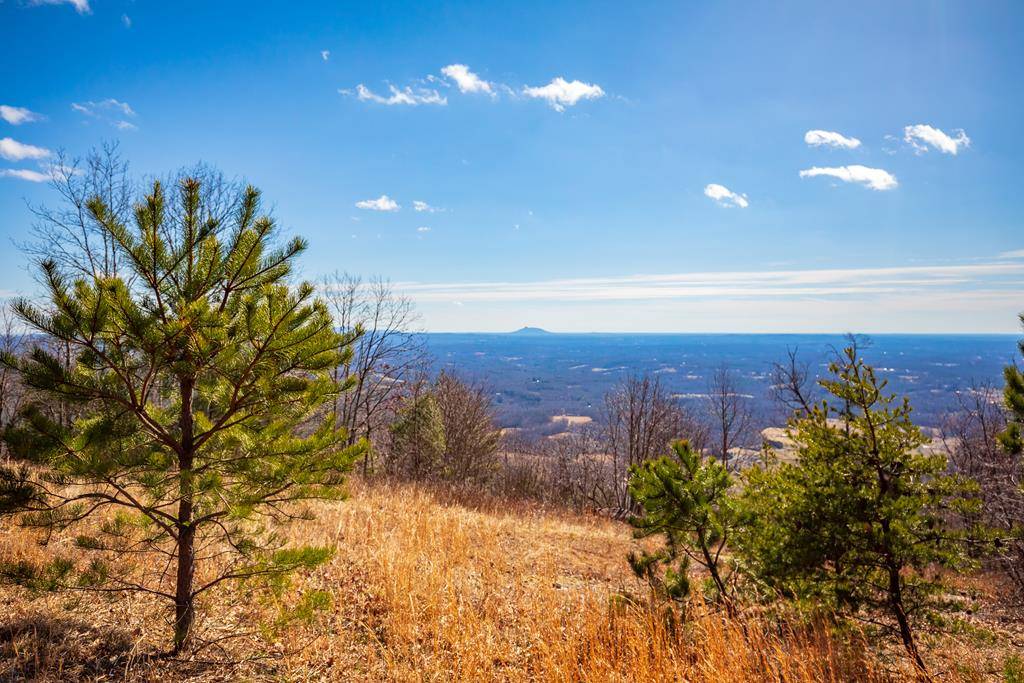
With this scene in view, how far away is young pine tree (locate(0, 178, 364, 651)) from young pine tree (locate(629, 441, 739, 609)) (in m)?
2.66

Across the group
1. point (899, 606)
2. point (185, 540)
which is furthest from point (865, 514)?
point (185, 540)

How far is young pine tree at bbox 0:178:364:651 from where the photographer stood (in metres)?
2.79

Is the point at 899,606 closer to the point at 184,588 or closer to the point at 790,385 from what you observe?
the point at 184,588

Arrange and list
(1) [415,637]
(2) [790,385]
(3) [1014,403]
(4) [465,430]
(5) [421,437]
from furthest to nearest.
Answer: (4) [465,430]
(5) [421,437]
(2) [790,385]
(1) [415,637]
(3) [1014,403]

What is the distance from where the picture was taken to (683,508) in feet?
14.3

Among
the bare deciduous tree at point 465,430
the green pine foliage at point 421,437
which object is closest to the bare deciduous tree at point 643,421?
the bare deciduous tree at point 465,430

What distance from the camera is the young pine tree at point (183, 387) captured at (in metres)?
2.79

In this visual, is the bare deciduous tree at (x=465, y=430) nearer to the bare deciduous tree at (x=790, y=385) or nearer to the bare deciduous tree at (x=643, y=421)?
the bare deciduous tree at (x=643, y=421)

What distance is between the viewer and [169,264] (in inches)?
127

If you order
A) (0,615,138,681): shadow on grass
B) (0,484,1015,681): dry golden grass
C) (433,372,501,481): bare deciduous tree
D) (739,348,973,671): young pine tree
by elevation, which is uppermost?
(739,348,973,671): young pine tree

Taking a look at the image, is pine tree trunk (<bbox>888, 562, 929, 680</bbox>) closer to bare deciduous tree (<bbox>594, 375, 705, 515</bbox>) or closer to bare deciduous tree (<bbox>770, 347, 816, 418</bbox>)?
bare deciduous tree (<bbox>770, 347, 816, 418</bbox>)

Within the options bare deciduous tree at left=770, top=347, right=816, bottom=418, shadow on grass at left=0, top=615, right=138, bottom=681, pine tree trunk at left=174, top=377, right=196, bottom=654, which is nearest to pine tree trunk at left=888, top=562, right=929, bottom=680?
pine tree trunk at left=174, top=377, right=196, bottom=654

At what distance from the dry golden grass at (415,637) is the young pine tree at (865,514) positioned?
1.56 feet

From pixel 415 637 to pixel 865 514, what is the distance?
150 inches
